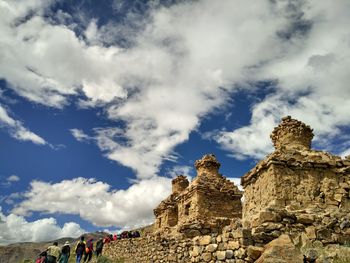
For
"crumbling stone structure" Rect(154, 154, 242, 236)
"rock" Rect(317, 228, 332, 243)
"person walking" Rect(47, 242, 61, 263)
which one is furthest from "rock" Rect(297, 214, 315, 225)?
"crumbling stone structure" Rect(154, 154, 242, 236)

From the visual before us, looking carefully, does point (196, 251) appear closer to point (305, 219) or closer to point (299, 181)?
point (305, 219)

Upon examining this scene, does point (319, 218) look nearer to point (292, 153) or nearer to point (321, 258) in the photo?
point (321, 258)

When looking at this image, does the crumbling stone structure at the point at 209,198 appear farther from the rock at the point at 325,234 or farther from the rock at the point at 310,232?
the rock at the point at 325,234

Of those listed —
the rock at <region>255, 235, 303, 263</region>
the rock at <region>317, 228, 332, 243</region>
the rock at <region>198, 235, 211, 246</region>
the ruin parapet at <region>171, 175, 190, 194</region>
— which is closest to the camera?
the rock at <region>255, 235, 303, 263</region>

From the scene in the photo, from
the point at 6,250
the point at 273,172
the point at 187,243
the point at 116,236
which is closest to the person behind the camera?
the point at 187,243

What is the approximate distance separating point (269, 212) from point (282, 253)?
4.35ft

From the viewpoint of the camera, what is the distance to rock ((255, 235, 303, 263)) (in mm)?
5863

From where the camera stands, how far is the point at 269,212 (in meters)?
7.21

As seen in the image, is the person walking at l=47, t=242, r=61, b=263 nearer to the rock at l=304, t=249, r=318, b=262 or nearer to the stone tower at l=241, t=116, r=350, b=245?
the stone tower at l=241, t=116, r=350, b=245

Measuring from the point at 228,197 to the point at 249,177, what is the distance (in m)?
7.72

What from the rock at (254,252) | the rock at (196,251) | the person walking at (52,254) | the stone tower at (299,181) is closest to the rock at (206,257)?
the rock at (196,251)

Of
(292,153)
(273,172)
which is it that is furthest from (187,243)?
(292,153)

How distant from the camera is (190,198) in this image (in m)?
22.2

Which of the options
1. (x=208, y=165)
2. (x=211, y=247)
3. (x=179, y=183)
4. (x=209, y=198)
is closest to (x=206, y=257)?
(x=211, y=247)
